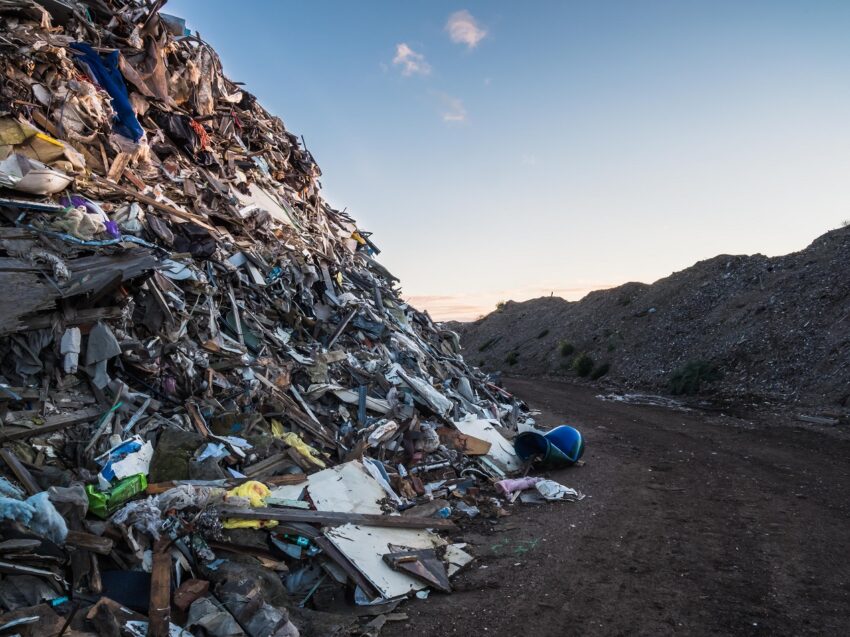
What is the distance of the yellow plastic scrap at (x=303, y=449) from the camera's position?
694 cm

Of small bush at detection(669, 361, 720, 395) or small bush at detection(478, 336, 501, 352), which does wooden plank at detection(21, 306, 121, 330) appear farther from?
small bush at detection(478, 336, 501, 352)

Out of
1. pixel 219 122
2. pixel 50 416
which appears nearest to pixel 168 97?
pixel 219 122

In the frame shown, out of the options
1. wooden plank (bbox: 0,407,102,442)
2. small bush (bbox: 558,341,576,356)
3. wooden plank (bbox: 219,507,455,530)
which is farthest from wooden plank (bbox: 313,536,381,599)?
small bush (bbox: 558,341,576,356)

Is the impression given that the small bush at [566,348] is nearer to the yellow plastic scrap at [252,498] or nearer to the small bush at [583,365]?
the small bush at [583,365]

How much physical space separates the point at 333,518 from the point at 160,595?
1.78m

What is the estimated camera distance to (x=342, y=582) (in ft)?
16.0

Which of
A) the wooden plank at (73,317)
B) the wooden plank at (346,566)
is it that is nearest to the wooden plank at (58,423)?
the wooden plank at (73,317)

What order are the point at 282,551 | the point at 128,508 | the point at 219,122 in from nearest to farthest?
the point at 128,508
the point at 282,551
the point at 219,122

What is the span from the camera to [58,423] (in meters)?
5.50

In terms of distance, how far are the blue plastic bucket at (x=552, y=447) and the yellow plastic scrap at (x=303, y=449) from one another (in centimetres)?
426

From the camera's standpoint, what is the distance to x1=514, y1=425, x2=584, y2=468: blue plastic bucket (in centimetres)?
943

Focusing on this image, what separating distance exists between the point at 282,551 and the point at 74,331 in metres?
3.49

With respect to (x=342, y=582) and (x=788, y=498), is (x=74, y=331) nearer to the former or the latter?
(x=342, y=582)

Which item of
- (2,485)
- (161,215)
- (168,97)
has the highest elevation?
(168,97)
